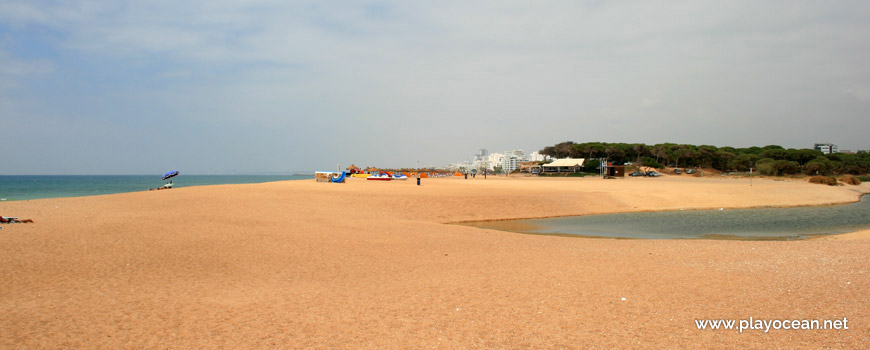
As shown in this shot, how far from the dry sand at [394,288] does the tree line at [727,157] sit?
81780 mm

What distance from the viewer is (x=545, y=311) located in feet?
21.4

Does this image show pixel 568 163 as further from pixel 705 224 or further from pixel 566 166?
pixel 705 224

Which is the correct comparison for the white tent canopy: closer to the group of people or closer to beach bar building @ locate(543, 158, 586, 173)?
beach bar building @ locate(543, 158, 586, 173)

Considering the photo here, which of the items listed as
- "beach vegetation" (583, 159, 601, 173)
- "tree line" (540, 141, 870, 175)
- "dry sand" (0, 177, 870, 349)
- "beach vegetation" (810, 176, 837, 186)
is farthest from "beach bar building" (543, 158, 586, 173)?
"dry sand" (0, 177, 870, 349)

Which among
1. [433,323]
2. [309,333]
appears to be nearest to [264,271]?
[309,333]

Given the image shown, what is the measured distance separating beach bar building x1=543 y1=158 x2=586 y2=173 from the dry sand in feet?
267

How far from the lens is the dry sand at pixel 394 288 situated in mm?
5566

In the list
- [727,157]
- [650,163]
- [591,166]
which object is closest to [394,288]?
[591,166]

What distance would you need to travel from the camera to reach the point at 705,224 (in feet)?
65.8

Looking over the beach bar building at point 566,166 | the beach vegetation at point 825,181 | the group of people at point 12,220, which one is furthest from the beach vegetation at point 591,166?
the group of people at point 12,220

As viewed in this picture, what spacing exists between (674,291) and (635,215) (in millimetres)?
17766

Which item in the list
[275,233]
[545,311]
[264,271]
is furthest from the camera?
[275,233]

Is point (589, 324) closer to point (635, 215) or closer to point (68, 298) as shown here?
point (68, 298)

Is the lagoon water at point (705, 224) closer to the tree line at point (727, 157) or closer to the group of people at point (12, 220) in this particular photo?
the group of people at point (12, 220)
